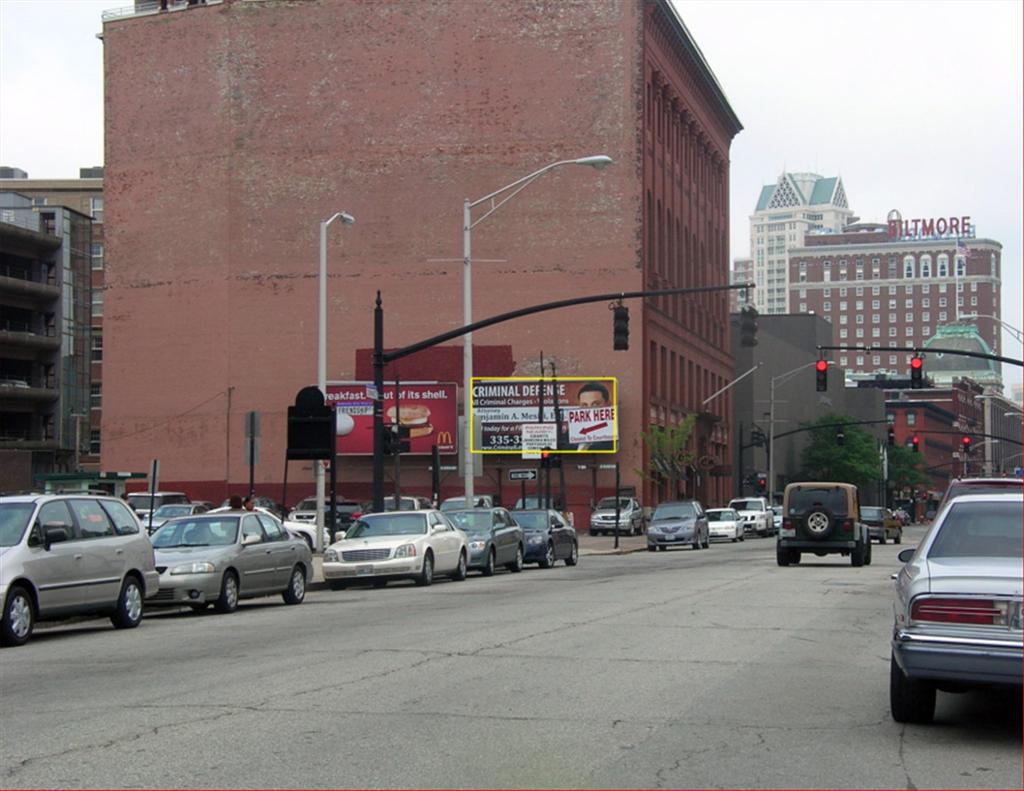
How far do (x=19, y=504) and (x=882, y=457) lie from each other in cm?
11291

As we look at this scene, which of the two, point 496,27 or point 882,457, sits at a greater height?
point 496,27

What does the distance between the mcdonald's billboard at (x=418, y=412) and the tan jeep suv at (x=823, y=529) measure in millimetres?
33806

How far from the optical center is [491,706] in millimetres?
11398

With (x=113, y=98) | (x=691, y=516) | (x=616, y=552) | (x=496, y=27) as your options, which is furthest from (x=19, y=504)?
(x=113, y=98)

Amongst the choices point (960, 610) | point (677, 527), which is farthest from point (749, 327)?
point (960, 610)

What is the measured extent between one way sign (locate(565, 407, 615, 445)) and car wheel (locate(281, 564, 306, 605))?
41575 millimetres

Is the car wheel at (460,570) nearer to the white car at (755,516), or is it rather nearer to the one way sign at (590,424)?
the one way sign at (590,424)

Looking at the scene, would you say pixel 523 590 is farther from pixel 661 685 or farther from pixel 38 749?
pixel 38 749

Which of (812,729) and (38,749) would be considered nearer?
(38,749)

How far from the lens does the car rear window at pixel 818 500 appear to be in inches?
1428

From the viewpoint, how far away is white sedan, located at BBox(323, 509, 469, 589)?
2803cm

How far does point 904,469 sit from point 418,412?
82.8 metres

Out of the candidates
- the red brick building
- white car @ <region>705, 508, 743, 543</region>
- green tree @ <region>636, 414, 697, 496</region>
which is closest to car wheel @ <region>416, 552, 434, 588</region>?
white car @ <region>705, 508, 743, 543</region>

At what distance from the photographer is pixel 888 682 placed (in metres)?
13.1
